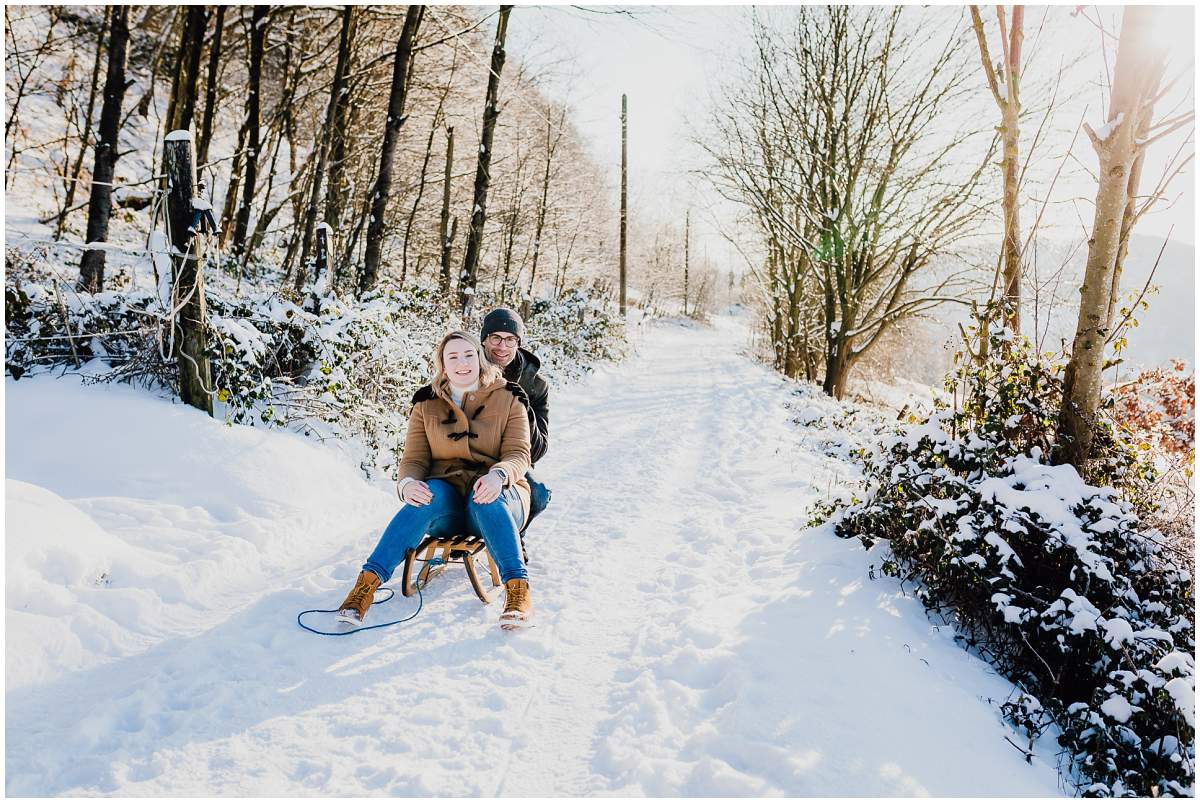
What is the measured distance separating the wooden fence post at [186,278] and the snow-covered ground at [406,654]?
0.35m

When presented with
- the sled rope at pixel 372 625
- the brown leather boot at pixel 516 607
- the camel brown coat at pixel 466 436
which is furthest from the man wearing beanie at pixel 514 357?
the sled rope at pixel 372 625

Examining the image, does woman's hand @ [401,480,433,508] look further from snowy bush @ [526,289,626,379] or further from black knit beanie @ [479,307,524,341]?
snowy bush @ [526,289,626,379]

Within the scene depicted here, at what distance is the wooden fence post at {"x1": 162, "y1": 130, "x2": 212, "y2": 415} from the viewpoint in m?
4.43

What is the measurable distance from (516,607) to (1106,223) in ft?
13.2

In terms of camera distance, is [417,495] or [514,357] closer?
[417,495]

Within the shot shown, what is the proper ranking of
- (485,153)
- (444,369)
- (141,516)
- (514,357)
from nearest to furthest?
(444,369)
(141,516)
(514,357)
(485,153)

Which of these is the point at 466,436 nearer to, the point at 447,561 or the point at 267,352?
the point at 447,561

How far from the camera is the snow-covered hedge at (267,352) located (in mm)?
5016

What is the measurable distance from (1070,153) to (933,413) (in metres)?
1.72

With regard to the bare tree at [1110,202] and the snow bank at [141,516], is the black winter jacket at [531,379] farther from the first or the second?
the bare tree at [1110,202]

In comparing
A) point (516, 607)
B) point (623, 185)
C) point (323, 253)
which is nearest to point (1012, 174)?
point (516, 607)

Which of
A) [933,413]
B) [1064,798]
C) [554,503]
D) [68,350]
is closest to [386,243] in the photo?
[68,350]

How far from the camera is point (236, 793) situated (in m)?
2.07

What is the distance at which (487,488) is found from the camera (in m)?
3.30
